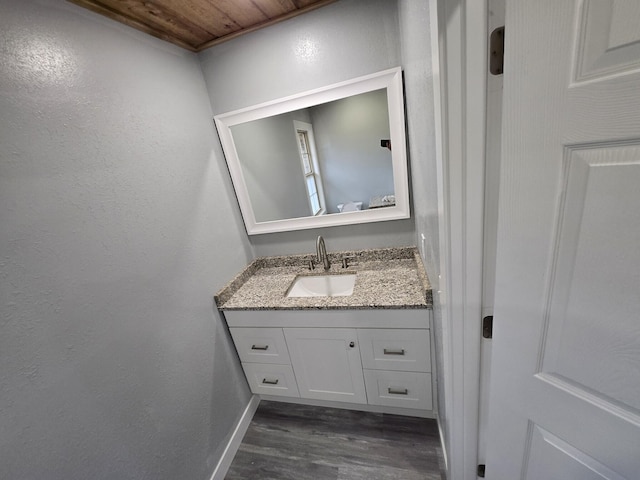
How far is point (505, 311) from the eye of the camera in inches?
24.0

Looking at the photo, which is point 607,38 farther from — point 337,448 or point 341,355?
point 337,448

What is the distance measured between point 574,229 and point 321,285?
134 cm

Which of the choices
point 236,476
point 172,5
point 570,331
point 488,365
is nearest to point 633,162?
point 570,331

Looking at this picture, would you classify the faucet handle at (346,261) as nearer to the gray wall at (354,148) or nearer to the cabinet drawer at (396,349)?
the gray wall at (354,148)

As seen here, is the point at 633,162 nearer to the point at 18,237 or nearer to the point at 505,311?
the point at 505,311

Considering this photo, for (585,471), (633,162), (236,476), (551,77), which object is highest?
(551,77)

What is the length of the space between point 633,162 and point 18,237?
139cm

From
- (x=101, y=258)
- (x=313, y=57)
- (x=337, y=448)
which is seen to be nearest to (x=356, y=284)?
(x=337, y=448)

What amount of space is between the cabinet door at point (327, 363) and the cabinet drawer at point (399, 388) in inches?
2.5

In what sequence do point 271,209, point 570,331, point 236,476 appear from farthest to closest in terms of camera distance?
point 271,209
point 236,476
point 570,331

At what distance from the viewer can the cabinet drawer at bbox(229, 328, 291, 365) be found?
1.47 m

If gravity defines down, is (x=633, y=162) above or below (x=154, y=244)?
above

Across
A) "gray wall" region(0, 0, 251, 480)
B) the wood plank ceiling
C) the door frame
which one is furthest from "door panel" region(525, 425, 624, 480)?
the wood plank ceiling

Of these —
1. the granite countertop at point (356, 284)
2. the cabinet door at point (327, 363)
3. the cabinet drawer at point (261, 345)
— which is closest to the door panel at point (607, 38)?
the granite countertop at point (356, 284)
